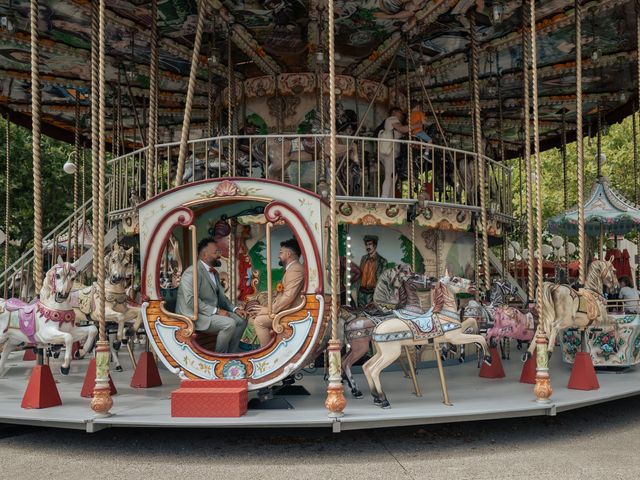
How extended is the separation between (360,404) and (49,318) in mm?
5186

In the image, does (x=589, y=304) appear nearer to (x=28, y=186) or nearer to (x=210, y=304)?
(x=210, y=304)

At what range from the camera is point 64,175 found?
26.7 meters

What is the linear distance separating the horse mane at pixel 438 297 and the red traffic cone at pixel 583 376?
243cm

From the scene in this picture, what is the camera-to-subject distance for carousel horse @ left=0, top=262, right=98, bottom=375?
9.67 m

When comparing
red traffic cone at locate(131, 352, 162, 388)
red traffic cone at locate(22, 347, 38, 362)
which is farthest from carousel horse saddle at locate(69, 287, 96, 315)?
red traffic cone at locate(131, 352, 162, 388)

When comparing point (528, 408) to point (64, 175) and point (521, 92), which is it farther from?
point (64, 175)

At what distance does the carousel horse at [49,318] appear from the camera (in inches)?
381

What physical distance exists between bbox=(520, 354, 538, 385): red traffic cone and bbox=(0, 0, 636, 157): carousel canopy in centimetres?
656

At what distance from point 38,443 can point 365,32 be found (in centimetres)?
1017

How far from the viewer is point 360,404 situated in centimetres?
841

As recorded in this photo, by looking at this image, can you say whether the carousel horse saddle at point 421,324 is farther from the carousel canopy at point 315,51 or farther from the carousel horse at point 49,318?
the carousel canopy at point 315,51

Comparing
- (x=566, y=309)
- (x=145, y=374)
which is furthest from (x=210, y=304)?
(x=566, y=309)

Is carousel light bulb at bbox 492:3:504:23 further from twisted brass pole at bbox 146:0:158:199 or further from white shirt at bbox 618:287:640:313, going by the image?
twisted brass pole at bbox 146:0:158:199

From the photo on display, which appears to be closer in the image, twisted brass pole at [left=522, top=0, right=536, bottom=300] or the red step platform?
the red step platform
